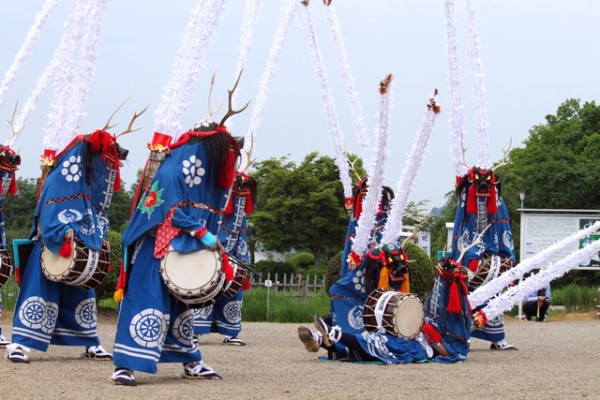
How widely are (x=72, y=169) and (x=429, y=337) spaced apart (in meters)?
4.22

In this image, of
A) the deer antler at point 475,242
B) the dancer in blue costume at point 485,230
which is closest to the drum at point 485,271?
the dancer in blue costume at point 485,230

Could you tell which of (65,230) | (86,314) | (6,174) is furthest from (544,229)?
(65,230)

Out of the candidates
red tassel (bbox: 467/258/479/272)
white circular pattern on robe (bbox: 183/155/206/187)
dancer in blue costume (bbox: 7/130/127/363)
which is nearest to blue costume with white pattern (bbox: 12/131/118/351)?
dancer in blue costume (bbox: 7/130/127/363)

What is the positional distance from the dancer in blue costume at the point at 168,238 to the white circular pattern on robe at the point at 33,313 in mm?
2130

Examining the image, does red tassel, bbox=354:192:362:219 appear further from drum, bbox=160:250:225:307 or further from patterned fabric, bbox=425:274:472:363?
drum, bbox=160:250:225:307

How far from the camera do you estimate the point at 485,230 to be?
12.8 m

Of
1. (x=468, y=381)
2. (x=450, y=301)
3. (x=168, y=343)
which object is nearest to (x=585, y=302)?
(x=450, y=301)

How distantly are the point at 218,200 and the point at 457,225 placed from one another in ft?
18.8

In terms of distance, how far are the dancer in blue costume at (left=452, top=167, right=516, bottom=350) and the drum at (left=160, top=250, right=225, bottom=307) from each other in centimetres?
589

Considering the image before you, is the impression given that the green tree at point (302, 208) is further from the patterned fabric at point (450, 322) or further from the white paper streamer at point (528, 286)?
the patterned fabric at point (450, 322)

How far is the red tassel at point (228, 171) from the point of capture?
8.04 meters

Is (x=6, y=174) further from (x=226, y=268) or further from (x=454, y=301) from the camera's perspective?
(x=454, y=301)

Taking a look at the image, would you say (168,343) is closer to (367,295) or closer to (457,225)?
(367,295)

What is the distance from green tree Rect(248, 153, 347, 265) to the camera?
127 feet
